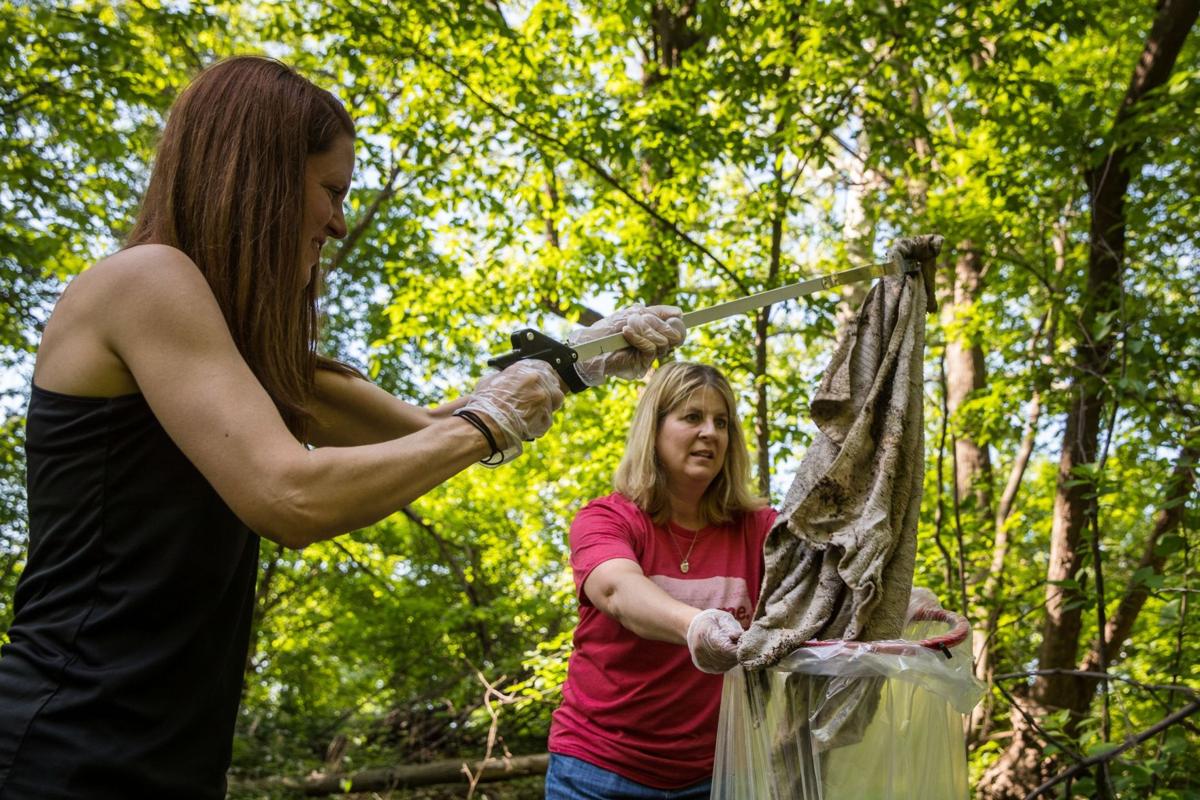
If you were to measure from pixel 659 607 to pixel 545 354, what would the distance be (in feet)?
1.78

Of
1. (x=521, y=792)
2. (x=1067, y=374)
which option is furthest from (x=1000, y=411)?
(x=521, y=792)

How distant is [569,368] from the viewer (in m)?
1.66

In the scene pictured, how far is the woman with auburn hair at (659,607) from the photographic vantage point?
1.96 m

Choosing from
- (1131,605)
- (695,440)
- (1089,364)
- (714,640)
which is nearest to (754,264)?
(1089,364)

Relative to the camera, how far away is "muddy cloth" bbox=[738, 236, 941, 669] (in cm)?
171

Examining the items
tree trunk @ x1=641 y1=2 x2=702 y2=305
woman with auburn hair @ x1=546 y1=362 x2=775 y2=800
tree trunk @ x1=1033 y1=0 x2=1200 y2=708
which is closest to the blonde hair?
woman with auburn hair @ x1=546 y1=362 x2=775 y2=800

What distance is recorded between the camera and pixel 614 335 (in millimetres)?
1856

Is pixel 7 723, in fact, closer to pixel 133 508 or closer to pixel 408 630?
pixel 133 508

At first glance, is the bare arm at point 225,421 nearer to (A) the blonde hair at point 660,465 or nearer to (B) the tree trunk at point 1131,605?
(A) the blonde hair at point 660,465

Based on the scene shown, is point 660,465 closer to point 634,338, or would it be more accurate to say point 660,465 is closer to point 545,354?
point 634,338

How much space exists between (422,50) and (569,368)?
145 inches

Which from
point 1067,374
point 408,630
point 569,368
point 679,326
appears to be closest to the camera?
point 569,368

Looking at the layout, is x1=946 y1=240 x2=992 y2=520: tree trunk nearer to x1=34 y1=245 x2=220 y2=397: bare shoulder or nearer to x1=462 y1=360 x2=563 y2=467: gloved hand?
x1=462 y1=360 x2=563 y2=467: gloved hand

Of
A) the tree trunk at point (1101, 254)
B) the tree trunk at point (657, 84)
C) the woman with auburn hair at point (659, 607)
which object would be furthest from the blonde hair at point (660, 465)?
the tree trunk at point (657, 84)
